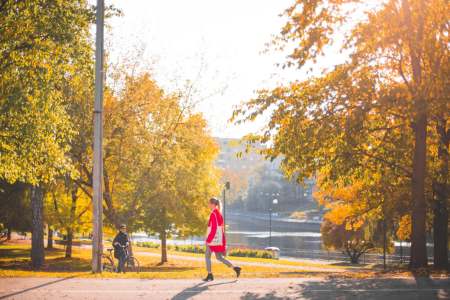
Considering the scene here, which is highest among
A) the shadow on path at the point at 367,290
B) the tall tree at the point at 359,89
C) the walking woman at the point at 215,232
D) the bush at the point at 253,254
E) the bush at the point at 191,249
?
the tall tree at the point at 359,89

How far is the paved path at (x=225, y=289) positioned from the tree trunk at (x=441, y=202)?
28.4 feet

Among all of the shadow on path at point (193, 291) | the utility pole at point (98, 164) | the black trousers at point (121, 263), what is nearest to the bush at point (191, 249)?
the black trousers at point (121, 263)

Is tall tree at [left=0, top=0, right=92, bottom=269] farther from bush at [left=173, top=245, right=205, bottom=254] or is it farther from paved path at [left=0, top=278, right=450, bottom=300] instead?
bush at [left=173, top=245, right=205, bottom=254]

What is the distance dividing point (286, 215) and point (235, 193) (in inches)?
1190

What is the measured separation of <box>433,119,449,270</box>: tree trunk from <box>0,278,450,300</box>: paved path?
8.66 m

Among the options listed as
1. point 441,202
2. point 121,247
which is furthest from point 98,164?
point 441,202

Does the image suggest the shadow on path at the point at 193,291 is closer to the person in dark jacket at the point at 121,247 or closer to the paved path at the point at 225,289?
the paved path at the point at 225,289

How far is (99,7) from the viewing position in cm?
1417

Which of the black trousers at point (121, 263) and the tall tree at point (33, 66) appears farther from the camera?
the black trousers at point (121, 263)

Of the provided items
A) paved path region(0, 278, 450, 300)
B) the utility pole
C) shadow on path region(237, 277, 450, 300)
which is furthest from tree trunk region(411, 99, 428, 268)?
the utility pole

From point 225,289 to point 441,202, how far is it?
44.1ft

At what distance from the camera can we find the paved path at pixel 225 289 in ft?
32.0

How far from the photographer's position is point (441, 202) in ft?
71.2

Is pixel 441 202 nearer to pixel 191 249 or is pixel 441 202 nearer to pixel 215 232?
pixel 215 232
